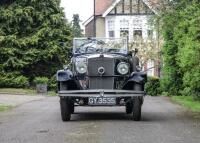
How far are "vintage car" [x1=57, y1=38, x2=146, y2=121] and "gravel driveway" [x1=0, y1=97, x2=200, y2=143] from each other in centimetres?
50

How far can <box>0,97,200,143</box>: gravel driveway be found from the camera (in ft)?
42.5

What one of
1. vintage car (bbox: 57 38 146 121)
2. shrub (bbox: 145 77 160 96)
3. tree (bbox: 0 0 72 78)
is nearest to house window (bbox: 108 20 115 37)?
tree (bbox: 0 0 72 78)

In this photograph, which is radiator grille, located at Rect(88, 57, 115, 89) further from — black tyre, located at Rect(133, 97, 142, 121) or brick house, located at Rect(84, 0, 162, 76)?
brick house, located at Rect(84, 0, 162, 76)

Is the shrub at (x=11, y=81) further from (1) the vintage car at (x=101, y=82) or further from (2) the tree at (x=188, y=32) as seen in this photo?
(1) the vintage car at (x=101, y=82)

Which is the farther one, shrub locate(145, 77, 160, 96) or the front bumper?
shrub locate(145, 77, 160, 96)


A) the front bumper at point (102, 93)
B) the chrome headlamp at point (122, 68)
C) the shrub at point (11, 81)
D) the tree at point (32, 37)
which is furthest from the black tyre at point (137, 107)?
the shrub at point (11, 81)

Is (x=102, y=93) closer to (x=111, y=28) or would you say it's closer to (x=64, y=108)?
(x=64, y=108)

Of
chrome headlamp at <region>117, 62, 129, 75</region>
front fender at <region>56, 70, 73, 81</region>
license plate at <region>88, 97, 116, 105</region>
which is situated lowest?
license plate at <region>88, 97, 116, 105</region>

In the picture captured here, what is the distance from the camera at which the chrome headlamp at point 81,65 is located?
58.6ft

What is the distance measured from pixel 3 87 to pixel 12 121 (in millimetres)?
29397

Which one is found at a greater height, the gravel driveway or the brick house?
the brick house

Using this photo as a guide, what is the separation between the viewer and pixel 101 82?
17.8 meters

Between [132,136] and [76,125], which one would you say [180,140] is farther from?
[76,125]

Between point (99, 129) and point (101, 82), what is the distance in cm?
315
